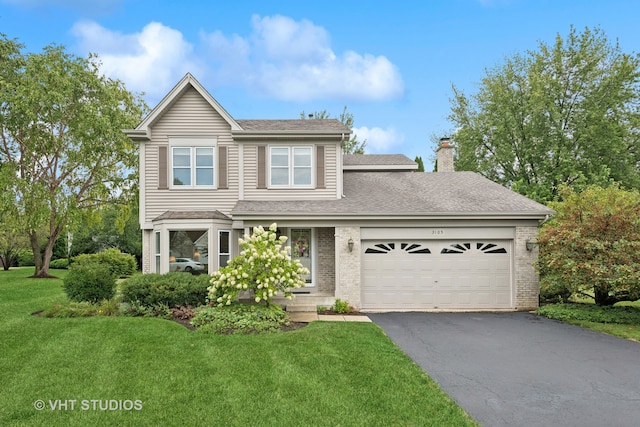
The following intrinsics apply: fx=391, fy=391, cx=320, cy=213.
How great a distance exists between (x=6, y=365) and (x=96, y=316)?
3464mm

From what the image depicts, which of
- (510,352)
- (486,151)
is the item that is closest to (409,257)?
(510,352)

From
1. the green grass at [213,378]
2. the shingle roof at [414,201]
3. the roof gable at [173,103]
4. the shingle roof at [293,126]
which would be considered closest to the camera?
the green grass at [213,378]

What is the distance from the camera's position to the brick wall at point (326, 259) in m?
12.9

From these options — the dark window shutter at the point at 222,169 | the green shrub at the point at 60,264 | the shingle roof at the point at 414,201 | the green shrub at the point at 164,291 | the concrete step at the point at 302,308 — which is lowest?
the green shrub at the point at 60,264

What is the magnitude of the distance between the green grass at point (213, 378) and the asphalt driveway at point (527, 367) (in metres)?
0.57

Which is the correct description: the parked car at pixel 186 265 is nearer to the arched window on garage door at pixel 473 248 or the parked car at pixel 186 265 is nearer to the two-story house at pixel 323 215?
the two-story house at pixel 323 215

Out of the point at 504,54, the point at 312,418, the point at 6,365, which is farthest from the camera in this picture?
the point at 504,54

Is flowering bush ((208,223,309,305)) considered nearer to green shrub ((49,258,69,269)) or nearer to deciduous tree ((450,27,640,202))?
deciduous tree ((450,27,640,202))

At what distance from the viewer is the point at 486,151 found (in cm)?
2705

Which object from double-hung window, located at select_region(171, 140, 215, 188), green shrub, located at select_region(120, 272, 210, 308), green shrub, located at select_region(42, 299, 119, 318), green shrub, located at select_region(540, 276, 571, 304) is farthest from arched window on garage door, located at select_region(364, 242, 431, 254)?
green shrub, located at select_region(42, 299, 119, 318)

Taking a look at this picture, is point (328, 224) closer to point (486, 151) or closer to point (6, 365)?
point (6, 365)

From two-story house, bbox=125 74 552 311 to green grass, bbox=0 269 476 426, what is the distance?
3.61 meters

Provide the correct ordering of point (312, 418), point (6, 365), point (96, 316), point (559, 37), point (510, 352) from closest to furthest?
1. point (312, 418)
2. point (6, 365)
3. point (510, 352)
4. point (96, 316)
5. point (559, 37)

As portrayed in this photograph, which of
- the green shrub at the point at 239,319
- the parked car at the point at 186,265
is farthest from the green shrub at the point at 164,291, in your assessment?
the parked car at the point at 186,265
